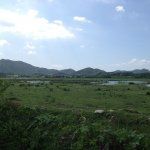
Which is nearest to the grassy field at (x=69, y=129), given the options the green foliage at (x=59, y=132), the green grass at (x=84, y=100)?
the green foliage at (x=59, y=132)

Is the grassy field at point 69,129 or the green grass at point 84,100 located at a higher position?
the green grass at point 84,100

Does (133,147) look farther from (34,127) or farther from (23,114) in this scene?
(23,114)

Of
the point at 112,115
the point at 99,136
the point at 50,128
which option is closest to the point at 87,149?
the point at 99,136

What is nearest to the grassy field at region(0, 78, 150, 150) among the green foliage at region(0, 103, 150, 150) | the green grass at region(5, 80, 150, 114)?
the green foliage at region(0, 103, 150, 150)

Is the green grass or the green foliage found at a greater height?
the green grass

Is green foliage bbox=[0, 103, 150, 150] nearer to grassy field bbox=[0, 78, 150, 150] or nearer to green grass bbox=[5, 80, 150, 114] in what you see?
grassy field bbox=[0, 78, 150, 150]

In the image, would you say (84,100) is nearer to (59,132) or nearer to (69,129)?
(59,132)

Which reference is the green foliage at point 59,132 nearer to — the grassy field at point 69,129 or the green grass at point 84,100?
the grassy field at point 69,129

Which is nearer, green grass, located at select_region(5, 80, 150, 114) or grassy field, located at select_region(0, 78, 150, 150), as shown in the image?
grassy field, located at select_region(0, 78, 150, 150)

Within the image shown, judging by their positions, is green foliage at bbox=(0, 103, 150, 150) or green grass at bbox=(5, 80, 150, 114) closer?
green foliage at bbox=(0, 103, 150, 150)

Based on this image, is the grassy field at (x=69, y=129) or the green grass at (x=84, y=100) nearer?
the grassy field at (x=69, y=129)

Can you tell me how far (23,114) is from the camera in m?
20.9

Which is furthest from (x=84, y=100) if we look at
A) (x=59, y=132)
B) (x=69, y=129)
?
(x=69, y=129)

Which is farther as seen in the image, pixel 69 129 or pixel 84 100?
pixel 84 100
